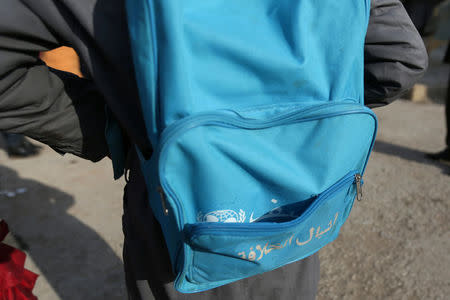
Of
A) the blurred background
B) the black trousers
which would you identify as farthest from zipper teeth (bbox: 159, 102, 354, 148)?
the blurred background

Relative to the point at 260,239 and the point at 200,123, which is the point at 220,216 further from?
the point at 200,123

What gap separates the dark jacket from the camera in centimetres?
66

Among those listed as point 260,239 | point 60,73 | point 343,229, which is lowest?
point 343,229

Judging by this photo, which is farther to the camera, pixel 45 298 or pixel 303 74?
pixel 45 298

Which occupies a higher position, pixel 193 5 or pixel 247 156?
pixel 193 5

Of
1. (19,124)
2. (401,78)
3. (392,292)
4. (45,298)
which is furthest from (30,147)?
(401,78)

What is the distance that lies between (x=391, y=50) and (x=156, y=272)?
29.9 inches

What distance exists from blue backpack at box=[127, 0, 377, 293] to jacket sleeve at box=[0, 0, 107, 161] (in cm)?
20

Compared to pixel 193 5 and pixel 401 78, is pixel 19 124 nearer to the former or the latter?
pixel 193 5

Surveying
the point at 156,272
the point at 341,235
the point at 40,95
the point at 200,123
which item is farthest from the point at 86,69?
the point at 341,235

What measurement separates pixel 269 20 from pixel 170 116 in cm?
27

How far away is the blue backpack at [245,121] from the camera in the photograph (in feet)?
2.16

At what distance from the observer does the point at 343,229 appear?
7.52 ft

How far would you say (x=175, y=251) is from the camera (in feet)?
2.60
